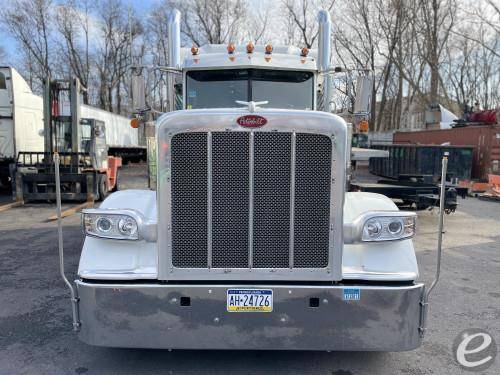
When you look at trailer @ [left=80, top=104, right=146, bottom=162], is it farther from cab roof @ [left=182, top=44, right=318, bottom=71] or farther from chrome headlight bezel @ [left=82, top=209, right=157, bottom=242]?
chrome headlight bezel @ [left=82, top=209, right=157, bottom=242]

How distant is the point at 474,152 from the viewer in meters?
18.1

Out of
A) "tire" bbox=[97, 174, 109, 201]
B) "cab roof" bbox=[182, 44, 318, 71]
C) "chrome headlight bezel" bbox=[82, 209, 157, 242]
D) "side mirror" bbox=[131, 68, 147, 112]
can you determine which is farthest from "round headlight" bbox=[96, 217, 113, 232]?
"tire" bbox=[97, 174, 109, 201]

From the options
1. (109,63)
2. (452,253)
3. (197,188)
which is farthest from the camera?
(109,63)

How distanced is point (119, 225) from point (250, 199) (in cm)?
96

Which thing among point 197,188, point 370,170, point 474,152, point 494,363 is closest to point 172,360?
point 197,188

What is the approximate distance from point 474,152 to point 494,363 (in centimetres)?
1643

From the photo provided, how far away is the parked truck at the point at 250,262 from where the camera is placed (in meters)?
2.96

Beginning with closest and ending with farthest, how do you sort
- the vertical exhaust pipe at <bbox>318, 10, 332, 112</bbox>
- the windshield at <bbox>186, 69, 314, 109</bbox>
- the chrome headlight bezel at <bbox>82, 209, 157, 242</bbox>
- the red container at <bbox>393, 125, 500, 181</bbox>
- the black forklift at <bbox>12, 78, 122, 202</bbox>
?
the chrome headlight bezel at <bbox>82, 209, 157, 242</bbox> → the windshield at <bbox>186, 69, 314, 109</bbox> → the vertical exhaust pipe at <bbox>318, 10, 332, 112</bbox> → the black forklift at <bbox>12, 78, 122, 202</bbox> → the red container at <bbox>393, 125, 500, 181</bbox>

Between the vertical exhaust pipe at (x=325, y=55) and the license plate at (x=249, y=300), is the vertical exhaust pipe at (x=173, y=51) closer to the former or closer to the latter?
the vertical exhaust pipe at (x=325, y=55)

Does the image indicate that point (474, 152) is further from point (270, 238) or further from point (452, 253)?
point (270, 238)

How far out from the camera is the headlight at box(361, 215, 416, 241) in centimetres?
319

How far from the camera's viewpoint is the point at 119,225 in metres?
3.17

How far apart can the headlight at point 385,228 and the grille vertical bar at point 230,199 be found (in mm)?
878

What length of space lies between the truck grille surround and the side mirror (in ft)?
7.22
